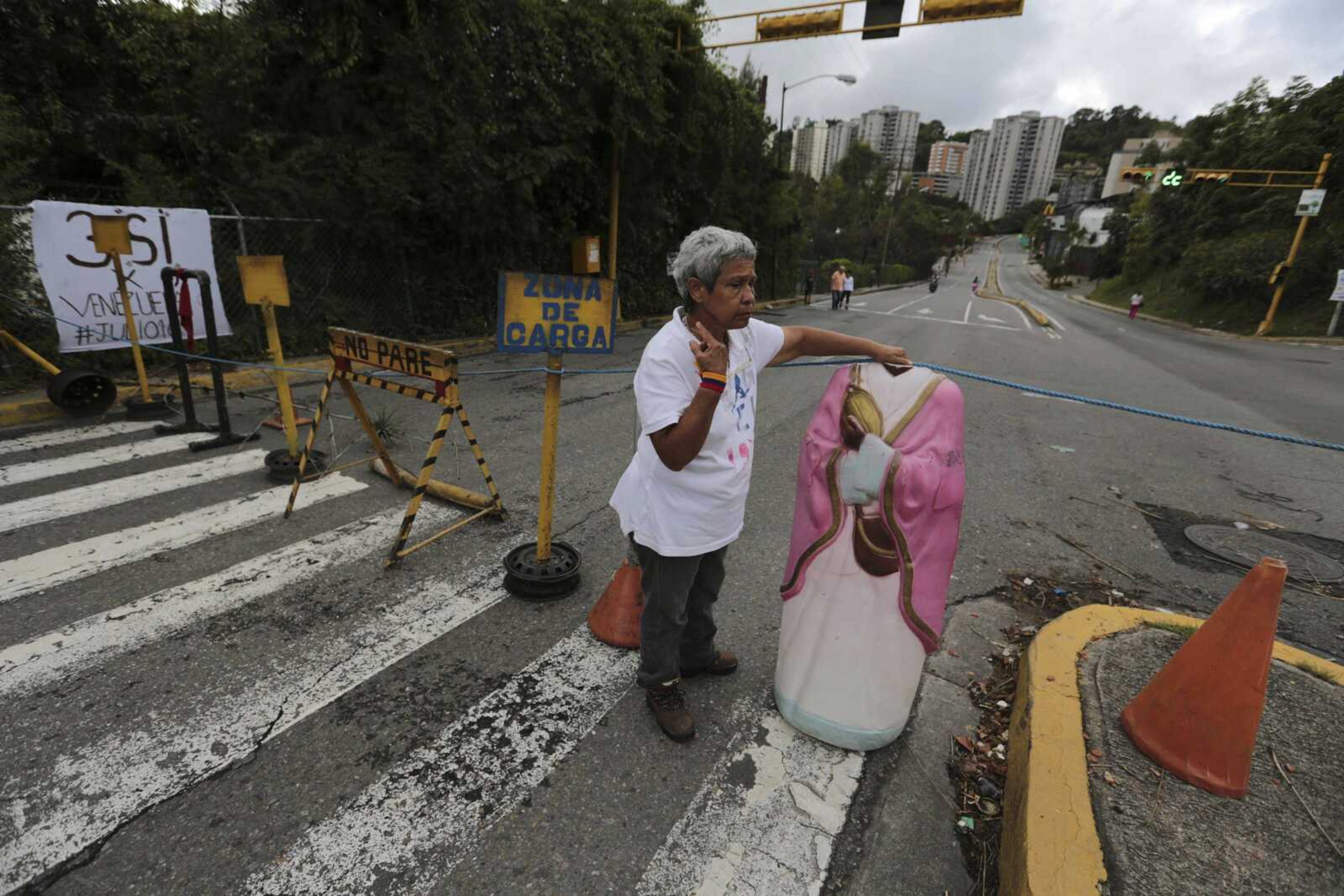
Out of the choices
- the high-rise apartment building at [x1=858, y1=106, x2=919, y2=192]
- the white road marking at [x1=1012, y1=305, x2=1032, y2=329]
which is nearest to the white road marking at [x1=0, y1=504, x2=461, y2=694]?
the white road marking at [x1=1012, y1=305, x2=1032, y2=329]

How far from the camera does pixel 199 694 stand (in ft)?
8.20

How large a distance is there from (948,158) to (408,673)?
19897 centimetres

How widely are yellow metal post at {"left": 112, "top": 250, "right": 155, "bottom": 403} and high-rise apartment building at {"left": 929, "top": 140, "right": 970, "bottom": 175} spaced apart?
185985 mm

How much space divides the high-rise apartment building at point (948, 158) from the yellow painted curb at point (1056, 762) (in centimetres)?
18652

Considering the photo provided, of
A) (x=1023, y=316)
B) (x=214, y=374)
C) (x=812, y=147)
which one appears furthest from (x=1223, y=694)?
(x=812, y=147)

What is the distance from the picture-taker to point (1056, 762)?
6.60 feet

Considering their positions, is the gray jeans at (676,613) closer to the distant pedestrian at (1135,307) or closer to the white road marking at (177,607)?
the white road marking at (177,607)

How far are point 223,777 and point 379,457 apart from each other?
2954 millimetres

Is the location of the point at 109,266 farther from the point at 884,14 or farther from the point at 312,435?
the point at 884,14

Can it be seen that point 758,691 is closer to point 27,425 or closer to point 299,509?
point 299,509

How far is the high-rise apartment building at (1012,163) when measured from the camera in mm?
150625

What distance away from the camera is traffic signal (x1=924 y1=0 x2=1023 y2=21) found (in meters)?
9.12

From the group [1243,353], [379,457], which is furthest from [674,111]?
[1243,353]

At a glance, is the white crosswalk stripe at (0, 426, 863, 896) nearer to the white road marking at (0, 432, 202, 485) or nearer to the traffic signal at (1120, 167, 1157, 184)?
the white road marking at (0, 432, 202, 485)
